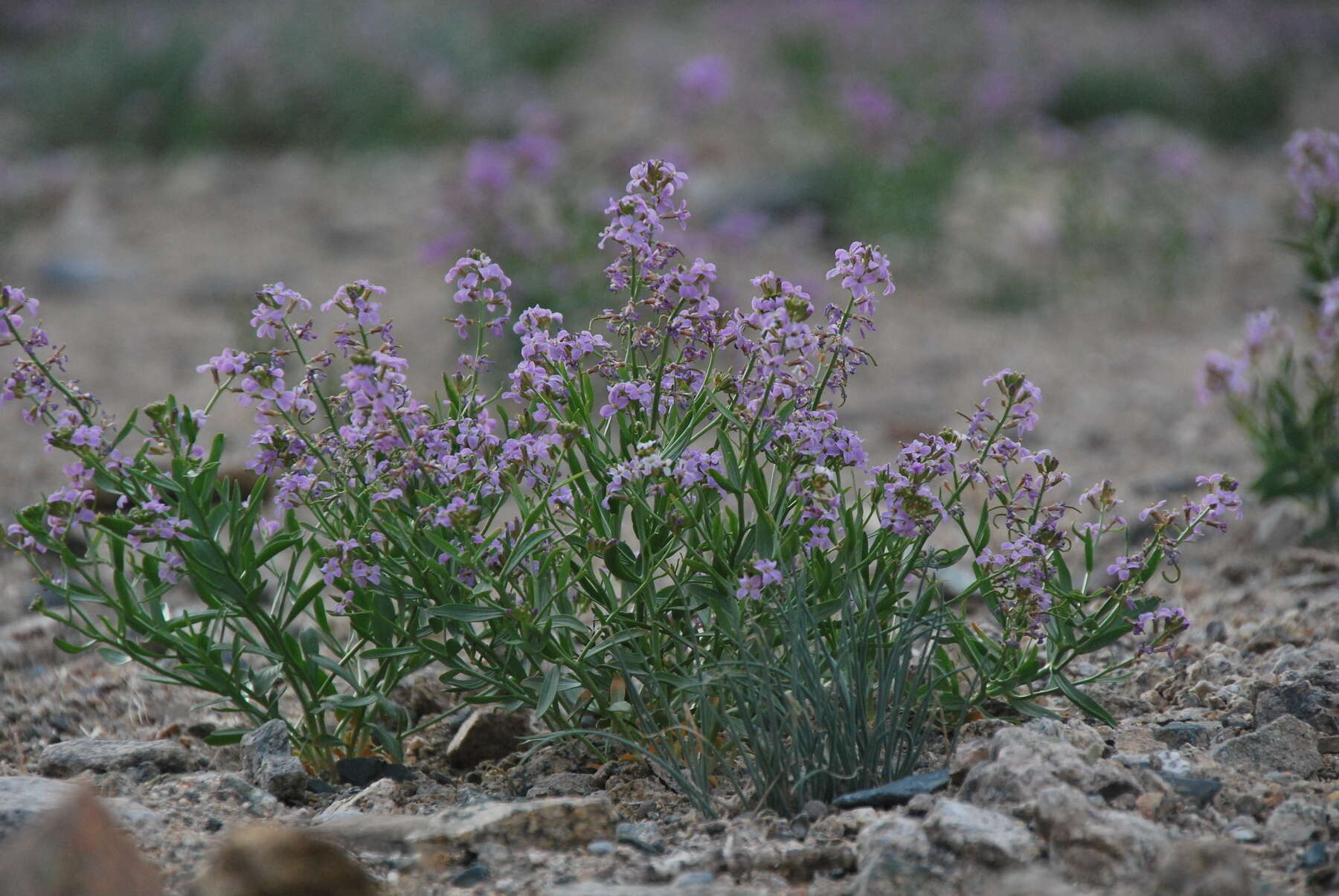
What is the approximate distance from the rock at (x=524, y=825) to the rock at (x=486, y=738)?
552 millimetres

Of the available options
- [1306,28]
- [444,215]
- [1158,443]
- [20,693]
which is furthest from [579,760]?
[1306,28]

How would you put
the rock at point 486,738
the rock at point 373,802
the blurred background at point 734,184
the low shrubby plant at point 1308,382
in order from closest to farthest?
the rock at point 373,802 → the rock at point 486,738 → the low shrubby plant at point 1308,382 → the blurred background at point 734,184

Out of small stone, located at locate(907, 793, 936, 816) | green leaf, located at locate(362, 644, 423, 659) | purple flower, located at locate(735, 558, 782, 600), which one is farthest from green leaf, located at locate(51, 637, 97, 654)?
small stone, located at locate(907, 793, 936, 816)

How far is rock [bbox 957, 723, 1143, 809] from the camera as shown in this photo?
6.79 feet

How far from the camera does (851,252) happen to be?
2268mm

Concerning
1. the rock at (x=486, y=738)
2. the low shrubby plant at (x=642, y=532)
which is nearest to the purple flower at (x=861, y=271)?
the low shrubby plant at (x=642, y=532)

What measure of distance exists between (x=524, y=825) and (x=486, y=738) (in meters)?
0.66

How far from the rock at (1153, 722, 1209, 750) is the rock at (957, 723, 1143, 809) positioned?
39 centimetres

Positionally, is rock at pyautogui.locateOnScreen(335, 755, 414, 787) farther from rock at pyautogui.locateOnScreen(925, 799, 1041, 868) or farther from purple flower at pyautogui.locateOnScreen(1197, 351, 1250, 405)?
purple flower at pyautogui.locateOnScreen(1197, 351, 1250, 405)

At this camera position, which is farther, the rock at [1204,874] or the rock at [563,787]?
the rock at [563,787]

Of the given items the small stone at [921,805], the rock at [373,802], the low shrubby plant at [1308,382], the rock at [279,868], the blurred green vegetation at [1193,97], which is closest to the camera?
the rock at [279,868]

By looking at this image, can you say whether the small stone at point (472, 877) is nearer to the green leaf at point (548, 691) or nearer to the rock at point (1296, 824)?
the green leaf at point (548, 691)

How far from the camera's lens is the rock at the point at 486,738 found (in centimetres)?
275

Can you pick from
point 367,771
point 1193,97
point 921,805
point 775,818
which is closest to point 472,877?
point 775,818
